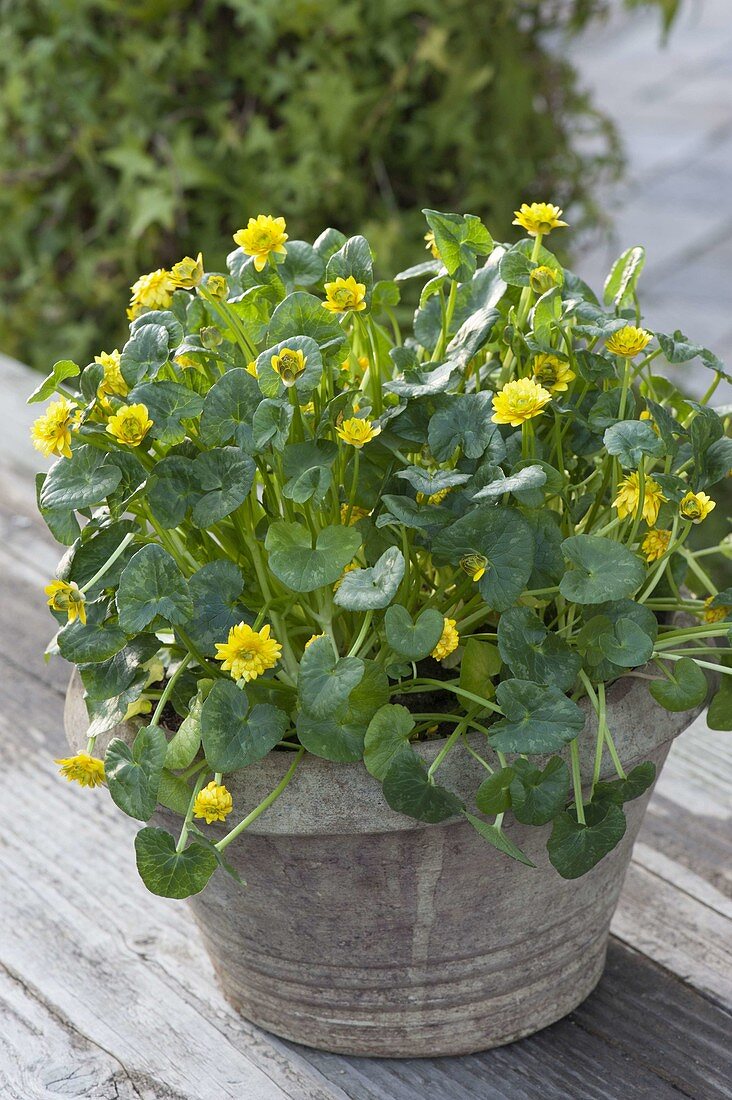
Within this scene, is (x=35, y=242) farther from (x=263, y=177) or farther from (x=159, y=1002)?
(x=159, y=1002)

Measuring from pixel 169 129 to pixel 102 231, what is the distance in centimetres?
24

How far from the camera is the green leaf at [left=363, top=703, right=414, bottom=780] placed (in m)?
0.67

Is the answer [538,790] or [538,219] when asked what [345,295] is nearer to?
[538,219]

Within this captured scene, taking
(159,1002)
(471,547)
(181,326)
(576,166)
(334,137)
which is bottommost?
(576,166)

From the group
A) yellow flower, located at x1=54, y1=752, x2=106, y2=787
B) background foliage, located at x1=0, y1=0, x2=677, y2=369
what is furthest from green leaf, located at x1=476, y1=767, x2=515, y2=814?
background foliage, located at x1=0, y1=0, x2=677, y2=369

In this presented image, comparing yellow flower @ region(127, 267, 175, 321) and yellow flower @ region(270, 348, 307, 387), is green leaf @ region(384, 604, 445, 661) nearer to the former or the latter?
yellow flower @ region(270, 348, 307, 387)

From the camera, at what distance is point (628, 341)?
0.71 metres

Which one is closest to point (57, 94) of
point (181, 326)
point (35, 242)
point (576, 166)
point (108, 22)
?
point (108, 22)

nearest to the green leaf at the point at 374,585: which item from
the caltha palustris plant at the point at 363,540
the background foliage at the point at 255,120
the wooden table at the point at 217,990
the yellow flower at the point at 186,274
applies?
the caltha palustris plant at the point at 363,540

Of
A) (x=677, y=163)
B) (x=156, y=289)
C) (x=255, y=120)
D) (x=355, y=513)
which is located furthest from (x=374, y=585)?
(x=677, y=163)

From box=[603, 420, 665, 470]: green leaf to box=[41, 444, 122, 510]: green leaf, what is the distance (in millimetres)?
271

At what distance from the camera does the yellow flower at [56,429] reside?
682 mm

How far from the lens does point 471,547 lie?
69 centimetres

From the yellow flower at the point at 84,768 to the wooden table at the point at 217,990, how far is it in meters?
0.23
